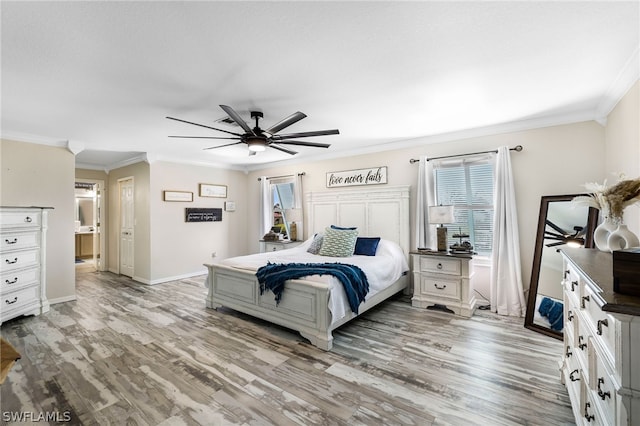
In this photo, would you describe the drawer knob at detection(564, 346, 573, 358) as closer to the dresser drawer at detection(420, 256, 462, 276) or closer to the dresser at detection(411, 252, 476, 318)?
the dresser at detection(411, 252, 476, 318)

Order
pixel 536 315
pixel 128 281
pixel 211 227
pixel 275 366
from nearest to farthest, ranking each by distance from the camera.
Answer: pixel 275 366 < pixel 536 315 < pixel 128 281 < pixel 211 227

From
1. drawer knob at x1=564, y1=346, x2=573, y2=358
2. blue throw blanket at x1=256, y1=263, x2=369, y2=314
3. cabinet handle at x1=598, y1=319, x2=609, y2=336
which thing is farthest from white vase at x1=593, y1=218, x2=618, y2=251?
blue throw blanket at x1=256, y1=263, x2=369, y2=314

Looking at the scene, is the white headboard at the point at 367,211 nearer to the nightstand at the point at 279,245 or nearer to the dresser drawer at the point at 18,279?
the nightstand at the point at 279,245

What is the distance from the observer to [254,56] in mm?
2062

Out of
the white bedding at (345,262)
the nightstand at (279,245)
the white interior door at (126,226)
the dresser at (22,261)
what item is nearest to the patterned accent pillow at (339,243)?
the white bedding at (345,262)

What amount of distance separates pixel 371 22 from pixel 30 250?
4.79m

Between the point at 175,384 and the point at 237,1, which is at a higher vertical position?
the point at 237,1

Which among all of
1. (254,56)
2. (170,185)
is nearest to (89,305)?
(170,185)

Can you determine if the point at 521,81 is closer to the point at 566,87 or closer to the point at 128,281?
the point at 566,87

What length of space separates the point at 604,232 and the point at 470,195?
2.27 meters

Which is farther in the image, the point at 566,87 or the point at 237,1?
the point at 566,87

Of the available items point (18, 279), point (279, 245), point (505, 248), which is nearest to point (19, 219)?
point (18, 279)

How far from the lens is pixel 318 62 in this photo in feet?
7.11

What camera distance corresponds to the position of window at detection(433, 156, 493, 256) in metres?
3.96
